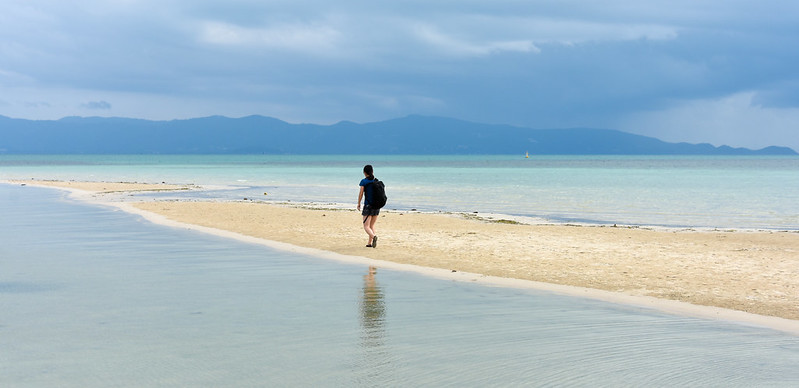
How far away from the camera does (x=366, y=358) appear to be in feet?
25.2

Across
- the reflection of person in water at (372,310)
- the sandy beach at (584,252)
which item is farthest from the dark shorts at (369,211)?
the reflection of person in water at (372,310)

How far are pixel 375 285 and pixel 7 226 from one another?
16.3 m

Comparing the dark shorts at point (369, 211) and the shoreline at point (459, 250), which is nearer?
the shoreline at point (459, 250)

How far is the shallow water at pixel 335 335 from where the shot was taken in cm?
713

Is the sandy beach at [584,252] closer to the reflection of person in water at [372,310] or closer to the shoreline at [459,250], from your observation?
the shoreline at [459,250]

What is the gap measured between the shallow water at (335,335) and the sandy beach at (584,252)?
6.12 feet

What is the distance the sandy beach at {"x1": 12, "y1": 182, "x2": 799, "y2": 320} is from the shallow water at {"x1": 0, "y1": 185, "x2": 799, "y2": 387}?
1.87m

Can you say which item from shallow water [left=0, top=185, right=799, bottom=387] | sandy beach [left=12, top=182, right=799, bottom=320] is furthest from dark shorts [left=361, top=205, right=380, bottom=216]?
shallow water [left=0, top=185, right=799, bottom=387]

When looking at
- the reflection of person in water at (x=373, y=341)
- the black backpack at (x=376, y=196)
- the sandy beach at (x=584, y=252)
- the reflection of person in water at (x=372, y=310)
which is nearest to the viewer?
the reflection of person in water at (x=373, y=341)

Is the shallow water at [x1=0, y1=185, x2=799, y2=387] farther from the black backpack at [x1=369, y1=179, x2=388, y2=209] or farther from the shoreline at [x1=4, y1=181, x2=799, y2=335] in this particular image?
the black backpack at [x1=369, y1=179, x2=388, y2=209]

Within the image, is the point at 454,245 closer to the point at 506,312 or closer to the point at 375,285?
the point at 375,285

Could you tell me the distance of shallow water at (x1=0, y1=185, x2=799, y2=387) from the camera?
281 inches

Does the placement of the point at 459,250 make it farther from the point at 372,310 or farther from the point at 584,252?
the point at 372,310

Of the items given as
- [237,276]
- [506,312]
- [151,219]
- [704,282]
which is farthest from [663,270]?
[151,219]
